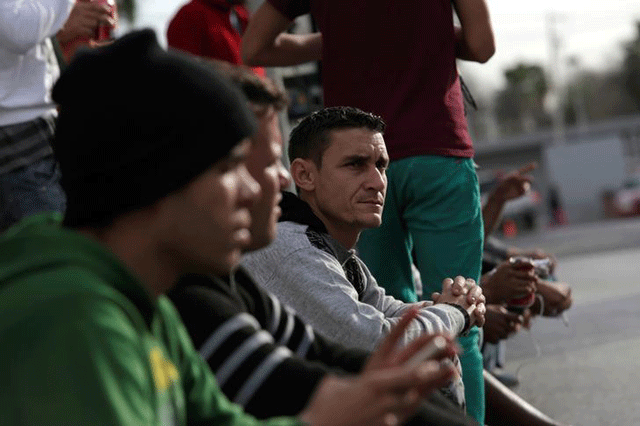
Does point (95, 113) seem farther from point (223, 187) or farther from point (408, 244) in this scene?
point (408, 244)

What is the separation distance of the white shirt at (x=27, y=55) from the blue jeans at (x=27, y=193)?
18cm

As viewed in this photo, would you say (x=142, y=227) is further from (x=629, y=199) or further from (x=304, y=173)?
(x=629, y=199)

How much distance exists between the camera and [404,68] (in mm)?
4469

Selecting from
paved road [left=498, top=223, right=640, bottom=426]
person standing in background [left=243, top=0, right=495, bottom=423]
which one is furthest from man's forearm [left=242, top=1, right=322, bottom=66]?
paved road [left=498, top=223, right=640, bottom=426]

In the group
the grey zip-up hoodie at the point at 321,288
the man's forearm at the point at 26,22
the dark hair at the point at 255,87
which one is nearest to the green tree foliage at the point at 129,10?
the man's forearm at the point at 26,22

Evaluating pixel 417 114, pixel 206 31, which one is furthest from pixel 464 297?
pixel 206 31

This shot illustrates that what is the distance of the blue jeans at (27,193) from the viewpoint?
12.1 feet

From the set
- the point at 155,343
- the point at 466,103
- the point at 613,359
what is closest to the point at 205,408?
the point at 155,343

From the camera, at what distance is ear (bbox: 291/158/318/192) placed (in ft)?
13.3

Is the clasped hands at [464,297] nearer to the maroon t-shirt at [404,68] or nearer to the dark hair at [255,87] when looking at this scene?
the maroon t-shirt at [404,68]

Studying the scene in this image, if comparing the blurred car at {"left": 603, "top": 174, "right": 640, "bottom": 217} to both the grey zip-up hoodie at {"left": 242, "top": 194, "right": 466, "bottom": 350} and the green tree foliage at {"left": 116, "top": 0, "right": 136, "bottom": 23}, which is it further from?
the grey zip-up hoodie at {"left": 242, "top": 194, "right": 466, "bottom": 350}

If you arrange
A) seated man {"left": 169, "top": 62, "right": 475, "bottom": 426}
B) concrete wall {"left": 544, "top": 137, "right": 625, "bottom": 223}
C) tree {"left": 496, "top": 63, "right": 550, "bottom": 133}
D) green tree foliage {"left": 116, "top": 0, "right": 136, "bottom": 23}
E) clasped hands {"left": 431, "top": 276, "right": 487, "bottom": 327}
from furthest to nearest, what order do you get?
tree {"left": 496, "top": 63, "right": 550, "bottom": 133} → concrete wall {"left": 544, "top": 137, "right": 625, "bottom": 223} → green tree foliage {"left": 116, "top": 0, "right": 136, "bottom": 23} → clasped hands {"left": 431, "top": 276, "right": 487, "bottom": 327} → seated man {"left": 169, "top": 62, "right": 475, "bottom": 426}

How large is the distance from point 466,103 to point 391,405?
3333 millimetres

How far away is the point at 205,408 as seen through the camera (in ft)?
6.86
